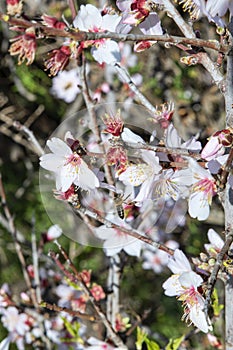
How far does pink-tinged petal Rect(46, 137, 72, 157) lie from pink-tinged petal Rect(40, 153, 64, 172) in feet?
0.05

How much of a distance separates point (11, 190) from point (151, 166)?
8.06 feet

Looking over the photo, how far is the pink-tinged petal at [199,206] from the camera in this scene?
3.11ft

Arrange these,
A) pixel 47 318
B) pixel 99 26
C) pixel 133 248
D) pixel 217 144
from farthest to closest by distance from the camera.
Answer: pixel 47 318
pixel 133 248
pixel 99 26
pixel 217 144

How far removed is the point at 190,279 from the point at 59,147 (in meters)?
0.31

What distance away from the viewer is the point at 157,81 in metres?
2.72

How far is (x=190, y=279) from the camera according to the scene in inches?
37.0

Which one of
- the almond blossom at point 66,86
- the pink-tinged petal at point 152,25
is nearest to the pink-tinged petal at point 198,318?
the pink-tinged petal at point 152,25

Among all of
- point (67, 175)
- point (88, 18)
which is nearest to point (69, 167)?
point (67, 175)

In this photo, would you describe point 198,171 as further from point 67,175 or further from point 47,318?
point 47,318

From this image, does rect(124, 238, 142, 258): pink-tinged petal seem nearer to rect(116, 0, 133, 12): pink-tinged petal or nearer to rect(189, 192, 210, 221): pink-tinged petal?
rect(189, 192, 210, 221): pink-tinged petal

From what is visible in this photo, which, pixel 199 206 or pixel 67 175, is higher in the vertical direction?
pixel 67 175

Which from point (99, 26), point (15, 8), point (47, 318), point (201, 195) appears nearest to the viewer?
point (15, 8)

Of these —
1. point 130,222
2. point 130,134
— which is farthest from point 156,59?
point 130,134

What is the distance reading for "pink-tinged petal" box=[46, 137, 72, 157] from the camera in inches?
35.2
